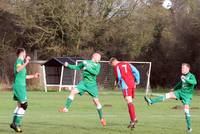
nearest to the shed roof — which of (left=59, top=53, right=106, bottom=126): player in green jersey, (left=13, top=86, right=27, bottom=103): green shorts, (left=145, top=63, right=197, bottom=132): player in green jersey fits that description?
(left=59, top=53, right=106, bottom=126): player in green jersey

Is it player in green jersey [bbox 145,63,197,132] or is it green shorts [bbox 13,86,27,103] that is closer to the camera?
green shorts [bbox 13,86,27,103]

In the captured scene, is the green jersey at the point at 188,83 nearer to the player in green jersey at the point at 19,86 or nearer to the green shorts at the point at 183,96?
the green shorts at the point at 183,96

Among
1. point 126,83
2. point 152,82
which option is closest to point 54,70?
point 152,82

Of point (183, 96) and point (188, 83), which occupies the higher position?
point (188, 83)

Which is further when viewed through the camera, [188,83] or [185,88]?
[185,88]

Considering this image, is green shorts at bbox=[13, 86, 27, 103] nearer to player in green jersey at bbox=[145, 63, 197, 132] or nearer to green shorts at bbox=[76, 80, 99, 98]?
green shorts at bbox=[76, 80, 99, 98]

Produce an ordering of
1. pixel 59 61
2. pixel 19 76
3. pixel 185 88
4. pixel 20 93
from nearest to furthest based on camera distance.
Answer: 1. pixel 20 93
2. pixel 19 76
3. pixel 185 88
4. pixel 59 61

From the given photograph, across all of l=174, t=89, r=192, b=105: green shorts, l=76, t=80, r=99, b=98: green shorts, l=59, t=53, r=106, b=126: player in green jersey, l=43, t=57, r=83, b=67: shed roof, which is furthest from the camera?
l=43, t=57, r=83, b=67: shed roof

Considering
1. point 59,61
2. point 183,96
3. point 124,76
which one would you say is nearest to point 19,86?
point 124,76

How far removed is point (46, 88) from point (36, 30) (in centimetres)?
942

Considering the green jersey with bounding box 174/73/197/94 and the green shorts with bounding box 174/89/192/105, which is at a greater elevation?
the green jersey with bounding box 174/73/197/94

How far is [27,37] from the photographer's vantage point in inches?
2216

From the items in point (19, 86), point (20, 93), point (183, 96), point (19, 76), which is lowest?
point (183, 96)

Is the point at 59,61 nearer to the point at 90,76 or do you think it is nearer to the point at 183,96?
the point at 90,76
